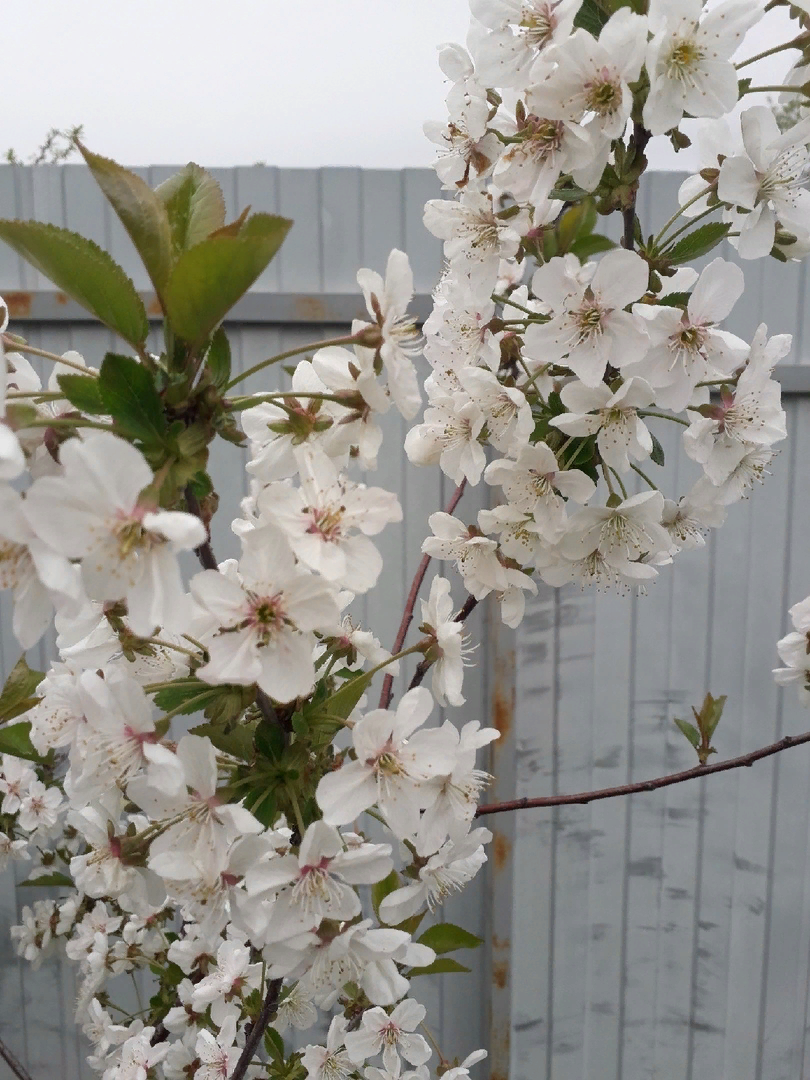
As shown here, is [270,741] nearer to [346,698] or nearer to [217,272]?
[346,698]

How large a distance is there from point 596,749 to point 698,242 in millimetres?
1346

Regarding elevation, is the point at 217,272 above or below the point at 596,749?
above

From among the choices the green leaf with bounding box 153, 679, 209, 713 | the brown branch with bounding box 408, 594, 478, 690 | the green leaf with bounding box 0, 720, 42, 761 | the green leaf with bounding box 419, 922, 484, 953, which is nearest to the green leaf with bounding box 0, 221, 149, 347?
the green leaf with bounding box 153, 679, 209, 713

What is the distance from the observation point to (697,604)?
1755mm

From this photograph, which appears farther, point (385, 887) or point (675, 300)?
point (385, 887)

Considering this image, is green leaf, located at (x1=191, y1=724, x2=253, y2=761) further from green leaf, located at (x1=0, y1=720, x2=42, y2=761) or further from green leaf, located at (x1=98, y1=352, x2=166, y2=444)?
green leaf, located at (x1=0, y1=720, x2=42, y2=761)

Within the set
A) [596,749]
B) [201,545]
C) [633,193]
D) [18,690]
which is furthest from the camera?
[596,749]

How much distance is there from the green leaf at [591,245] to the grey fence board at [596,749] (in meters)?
1.07

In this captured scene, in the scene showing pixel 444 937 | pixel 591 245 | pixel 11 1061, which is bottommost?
pixel 11 1061

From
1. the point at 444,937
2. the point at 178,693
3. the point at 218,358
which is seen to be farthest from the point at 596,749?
the point at 218,358

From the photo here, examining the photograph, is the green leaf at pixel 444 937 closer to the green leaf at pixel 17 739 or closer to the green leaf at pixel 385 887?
the green leaf at pixel 385 887

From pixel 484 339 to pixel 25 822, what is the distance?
1.31 metres

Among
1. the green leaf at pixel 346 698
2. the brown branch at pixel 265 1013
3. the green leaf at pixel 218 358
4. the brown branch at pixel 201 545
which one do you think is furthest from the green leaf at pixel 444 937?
the green leaf at pixel 218 358

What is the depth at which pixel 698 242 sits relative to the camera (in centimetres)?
69
